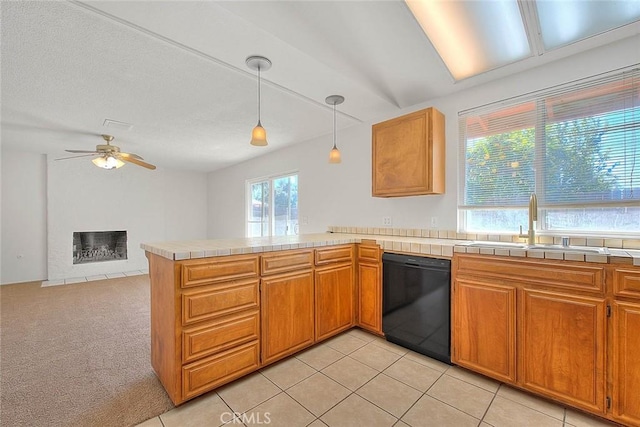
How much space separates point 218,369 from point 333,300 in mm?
1189

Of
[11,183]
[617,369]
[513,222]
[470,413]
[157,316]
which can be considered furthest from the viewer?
[11,183]

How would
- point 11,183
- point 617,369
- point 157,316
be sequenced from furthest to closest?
point 11,183
point 157,316
point 617,369

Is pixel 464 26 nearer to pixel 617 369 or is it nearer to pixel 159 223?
pixel 617 369

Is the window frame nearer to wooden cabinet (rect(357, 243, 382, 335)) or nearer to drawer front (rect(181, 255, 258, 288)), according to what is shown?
wooden cabinet (rect(357, 243, 382, 335))

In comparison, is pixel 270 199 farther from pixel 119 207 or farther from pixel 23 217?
pixel 23 217

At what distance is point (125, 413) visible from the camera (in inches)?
66.8

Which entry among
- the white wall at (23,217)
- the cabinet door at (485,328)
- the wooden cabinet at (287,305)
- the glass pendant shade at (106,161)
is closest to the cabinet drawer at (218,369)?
the wooden cabinet at (287,305)

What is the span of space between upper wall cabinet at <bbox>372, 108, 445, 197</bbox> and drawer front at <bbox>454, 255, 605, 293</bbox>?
871mm

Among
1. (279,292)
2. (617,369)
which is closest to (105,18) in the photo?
(279,292)

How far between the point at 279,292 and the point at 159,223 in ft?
18.7

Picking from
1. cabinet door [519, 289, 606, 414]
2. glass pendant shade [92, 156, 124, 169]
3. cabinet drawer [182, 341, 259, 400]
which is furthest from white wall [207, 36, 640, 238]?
glass pendant shade [92, 156, 124, 169]

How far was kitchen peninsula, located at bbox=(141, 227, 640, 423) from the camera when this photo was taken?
1.57m

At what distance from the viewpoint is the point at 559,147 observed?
2225mm

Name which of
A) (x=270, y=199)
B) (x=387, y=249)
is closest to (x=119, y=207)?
(x=270, y=199)
